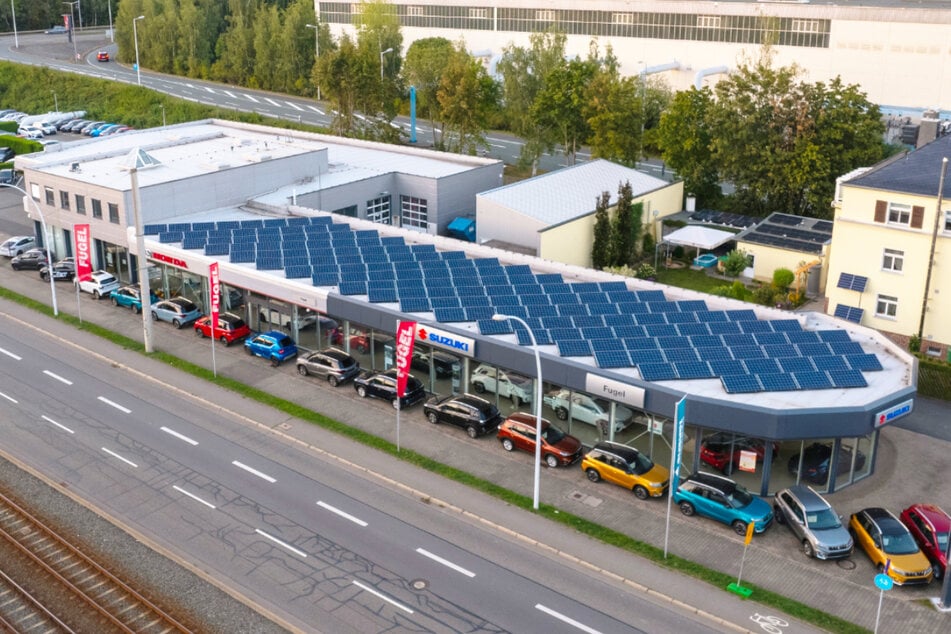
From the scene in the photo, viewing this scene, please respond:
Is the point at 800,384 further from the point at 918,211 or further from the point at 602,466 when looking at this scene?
the point at 918,211

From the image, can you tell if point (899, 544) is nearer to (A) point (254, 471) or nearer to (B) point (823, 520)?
Answer: (B) point (823, 520)

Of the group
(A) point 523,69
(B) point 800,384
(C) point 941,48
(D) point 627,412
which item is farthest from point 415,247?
(C) point 941,48

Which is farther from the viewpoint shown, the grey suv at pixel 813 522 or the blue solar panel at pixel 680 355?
the blue solar panel at pixel 680 355

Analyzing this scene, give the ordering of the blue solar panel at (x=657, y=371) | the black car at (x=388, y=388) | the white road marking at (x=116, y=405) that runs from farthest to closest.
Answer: the black car at (x=388, y=388), the white road marking at (x=116, y=405), the blue solar panel at (x=657, y=371)

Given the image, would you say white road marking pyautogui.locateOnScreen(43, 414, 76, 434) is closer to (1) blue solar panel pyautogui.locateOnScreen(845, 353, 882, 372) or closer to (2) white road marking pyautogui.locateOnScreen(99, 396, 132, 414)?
(2) white road marking pyautogui.locateOnScreen(99, 396, 132, 414)

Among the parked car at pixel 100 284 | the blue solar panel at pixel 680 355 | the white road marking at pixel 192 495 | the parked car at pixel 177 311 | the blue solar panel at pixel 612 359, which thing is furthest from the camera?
the parked car at pixel 100 284

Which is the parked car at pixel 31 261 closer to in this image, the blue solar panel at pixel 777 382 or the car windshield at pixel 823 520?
the blue solar panel at pixel 777 382

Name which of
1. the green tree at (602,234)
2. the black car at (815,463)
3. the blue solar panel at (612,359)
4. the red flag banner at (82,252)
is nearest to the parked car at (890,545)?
the black car at (815,463)
